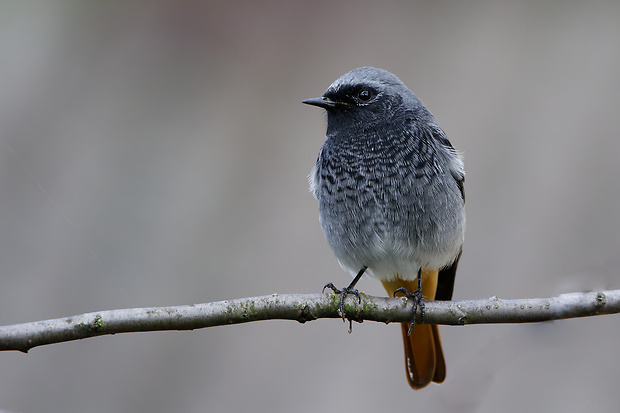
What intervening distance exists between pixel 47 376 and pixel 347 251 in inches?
96.5

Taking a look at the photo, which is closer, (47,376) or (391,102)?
(391,102)

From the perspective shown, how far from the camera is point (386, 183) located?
142 inches

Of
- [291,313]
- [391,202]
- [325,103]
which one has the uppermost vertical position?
[325,103]

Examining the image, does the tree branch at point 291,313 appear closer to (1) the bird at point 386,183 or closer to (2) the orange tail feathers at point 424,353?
(1) the bird at point 386,183

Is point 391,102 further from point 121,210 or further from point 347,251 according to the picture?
point 121,210

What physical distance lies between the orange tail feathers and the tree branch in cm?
→ 104

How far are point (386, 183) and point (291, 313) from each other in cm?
116

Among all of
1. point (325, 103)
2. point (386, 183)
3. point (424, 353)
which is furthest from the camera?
point (424, 353)

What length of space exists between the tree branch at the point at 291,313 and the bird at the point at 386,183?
562mm

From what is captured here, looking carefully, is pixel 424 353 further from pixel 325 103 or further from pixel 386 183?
pixel 325 103

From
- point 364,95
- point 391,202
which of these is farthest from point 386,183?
point 364,95

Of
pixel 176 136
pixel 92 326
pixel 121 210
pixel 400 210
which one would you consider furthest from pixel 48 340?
pixel 176 136

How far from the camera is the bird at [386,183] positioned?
11.8 feet

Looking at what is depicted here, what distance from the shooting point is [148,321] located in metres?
2.51
